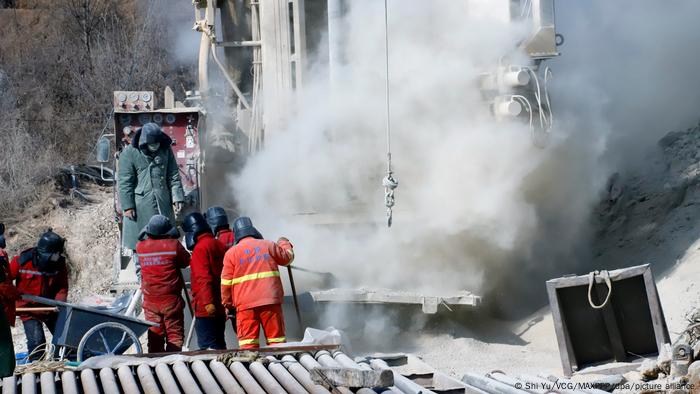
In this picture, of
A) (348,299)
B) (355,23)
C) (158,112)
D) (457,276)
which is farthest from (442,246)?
(158,112)

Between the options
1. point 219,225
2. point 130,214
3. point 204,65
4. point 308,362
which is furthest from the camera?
point 204,65

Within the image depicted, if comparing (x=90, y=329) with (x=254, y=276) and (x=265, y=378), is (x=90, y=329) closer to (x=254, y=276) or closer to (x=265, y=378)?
(x=254, y=276)

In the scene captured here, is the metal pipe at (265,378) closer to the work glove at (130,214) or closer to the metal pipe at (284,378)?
the metal pipe at (284,378)

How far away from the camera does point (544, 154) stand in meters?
12.6

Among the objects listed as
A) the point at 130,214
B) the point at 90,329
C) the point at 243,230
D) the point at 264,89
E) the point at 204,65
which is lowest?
the point at 90,329

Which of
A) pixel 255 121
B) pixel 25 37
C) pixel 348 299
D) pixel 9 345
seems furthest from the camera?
pixel 25 37

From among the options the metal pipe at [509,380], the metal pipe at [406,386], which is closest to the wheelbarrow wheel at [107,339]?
the metal pipe at [509,380]

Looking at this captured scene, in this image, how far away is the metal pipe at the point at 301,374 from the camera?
5.67 m

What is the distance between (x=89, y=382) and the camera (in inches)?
231

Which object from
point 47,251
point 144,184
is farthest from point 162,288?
point 144,184

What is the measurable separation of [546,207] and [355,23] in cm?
323

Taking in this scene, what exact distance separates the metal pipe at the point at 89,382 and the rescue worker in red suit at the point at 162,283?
12.0 feet

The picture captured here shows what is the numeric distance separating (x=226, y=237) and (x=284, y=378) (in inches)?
171

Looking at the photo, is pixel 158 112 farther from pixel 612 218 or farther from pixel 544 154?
pixel 612 218
